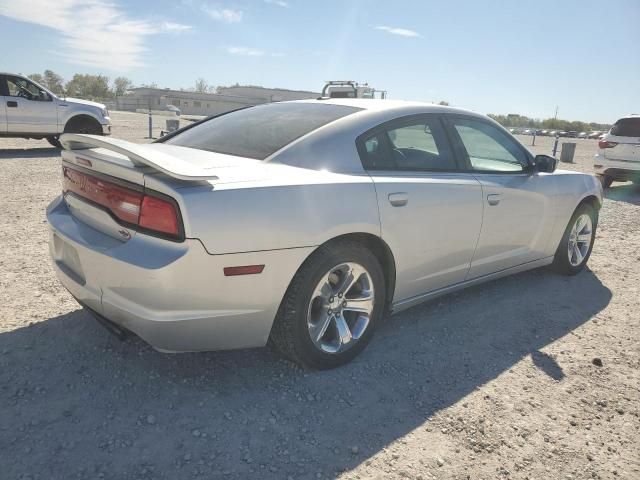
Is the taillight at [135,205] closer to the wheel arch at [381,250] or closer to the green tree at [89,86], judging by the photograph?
the wheel arch at [381,250]

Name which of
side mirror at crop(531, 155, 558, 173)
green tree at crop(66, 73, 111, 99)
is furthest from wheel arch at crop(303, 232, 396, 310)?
green tree at crop(66, 73, 111, 99)

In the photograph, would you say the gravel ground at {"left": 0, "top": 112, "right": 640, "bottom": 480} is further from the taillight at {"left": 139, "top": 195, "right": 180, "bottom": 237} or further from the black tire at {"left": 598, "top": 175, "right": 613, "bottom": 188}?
the black tire at {"left": 598, "top": 175, "right": 613, "bottom": 188}

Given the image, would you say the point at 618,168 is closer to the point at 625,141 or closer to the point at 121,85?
the point at 625,141

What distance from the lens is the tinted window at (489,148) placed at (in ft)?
11.7

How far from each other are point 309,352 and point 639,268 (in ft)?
14.1

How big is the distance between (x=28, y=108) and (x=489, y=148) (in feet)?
38.0

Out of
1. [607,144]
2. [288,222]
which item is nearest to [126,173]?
[288,222]

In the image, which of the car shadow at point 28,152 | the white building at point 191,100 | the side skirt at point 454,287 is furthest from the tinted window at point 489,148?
the white building at point 191,100

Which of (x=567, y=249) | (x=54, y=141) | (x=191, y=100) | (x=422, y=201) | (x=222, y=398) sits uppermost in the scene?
(x=191, y=100)

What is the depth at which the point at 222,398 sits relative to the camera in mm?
2537

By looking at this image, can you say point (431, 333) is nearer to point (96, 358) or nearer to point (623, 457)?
point (623, 457)

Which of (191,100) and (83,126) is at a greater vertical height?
(191,100)

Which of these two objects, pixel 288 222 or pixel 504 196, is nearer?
pixel 288 222

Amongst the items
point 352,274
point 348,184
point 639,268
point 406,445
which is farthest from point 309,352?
point 639,268
